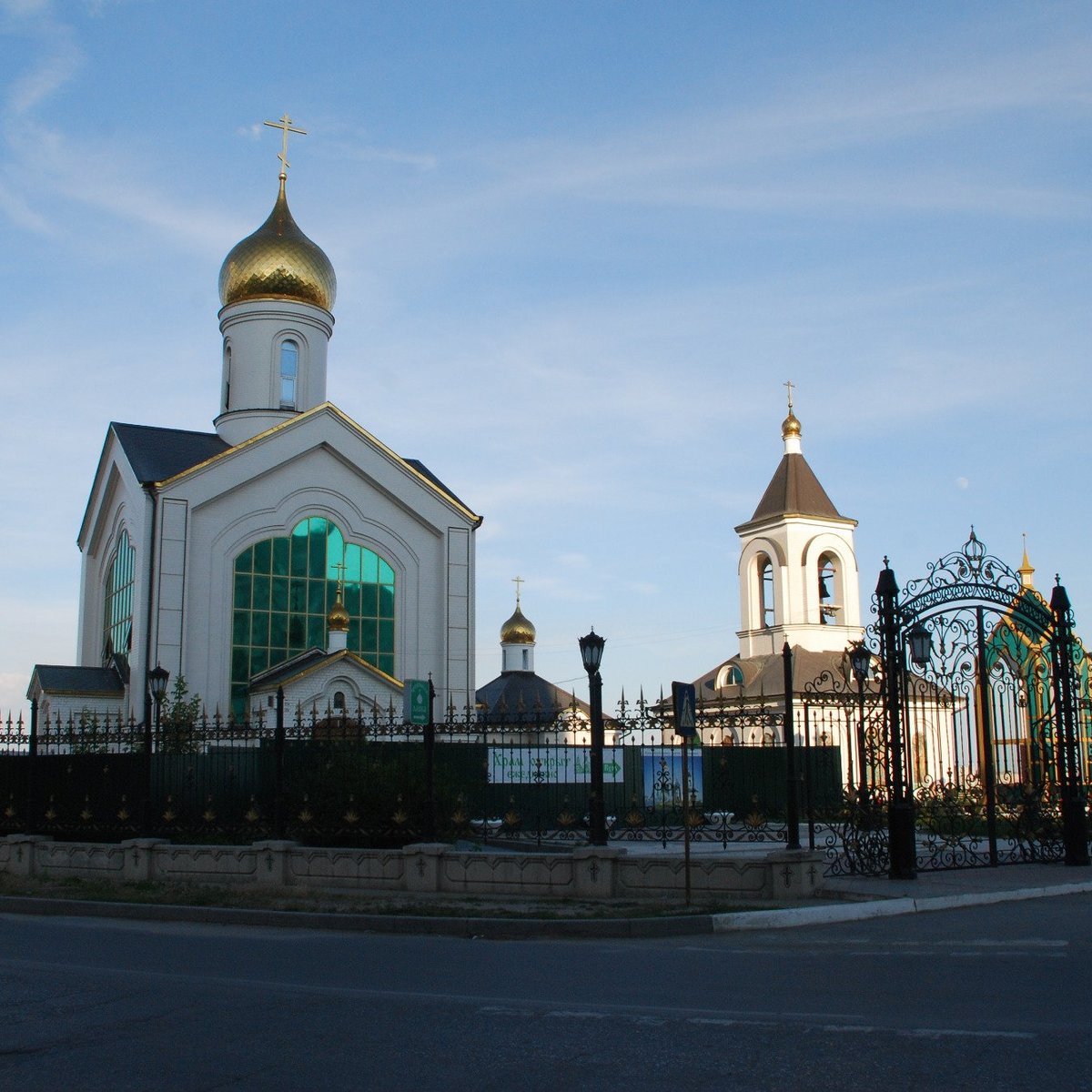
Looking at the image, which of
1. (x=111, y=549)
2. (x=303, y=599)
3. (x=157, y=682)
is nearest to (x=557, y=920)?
(x=157, y=682)

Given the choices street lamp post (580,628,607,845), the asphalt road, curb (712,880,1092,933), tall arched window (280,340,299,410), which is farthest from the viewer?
tall arched window (280,340,299,410)

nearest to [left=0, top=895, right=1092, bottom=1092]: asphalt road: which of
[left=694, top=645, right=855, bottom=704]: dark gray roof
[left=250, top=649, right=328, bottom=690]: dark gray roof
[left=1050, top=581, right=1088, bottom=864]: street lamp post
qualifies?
[left=1050, top=581, right=1088, bottom=864]: street lamp post

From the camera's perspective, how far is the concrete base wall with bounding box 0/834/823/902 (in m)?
13.7

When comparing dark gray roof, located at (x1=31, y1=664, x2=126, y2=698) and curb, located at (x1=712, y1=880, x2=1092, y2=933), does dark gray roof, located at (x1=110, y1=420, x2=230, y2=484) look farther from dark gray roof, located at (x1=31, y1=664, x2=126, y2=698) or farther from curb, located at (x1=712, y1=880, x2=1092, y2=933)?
curb, located at (x1=712, y1=880, x2=1092, y2=933)

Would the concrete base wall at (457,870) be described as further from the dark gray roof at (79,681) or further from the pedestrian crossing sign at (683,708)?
the dark gray roof at (79,681)

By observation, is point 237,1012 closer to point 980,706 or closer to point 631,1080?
point 631,1080

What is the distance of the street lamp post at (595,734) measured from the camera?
1430 centimetres

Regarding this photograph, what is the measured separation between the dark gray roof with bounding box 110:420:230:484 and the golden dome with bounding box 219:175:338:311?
15.3 ft

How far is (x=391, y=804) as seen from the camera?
59.6ft

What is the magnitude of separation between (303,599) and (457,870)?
881 inches

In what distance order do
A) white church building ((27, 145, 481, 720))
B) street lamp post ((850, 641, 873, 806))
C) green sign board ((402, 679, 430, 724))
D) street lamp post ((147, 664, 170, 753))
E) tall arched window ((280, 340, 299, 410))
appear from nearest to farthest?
street lamp post ((850, 641, 873, 806)) < street lamp post ((147, 664, 170, 753)) < green sign board ((402, 679, 430, 724)) < white church building ((27, 145, 481, 720)) < tall arched window ((280, 340, 299, 410))

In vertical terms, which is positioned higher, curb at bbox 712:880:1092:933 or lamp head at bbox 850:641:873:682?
lamp head at bbox 850:641:873:682

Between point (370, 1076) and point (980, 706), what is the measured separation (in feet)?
40.5

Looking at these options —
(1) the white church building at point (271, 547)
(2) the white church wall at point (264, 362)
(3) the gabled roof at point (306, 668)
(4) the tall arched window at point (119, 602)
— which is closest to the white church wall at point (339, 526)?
A: (1) the white church building at point (271, 547)
